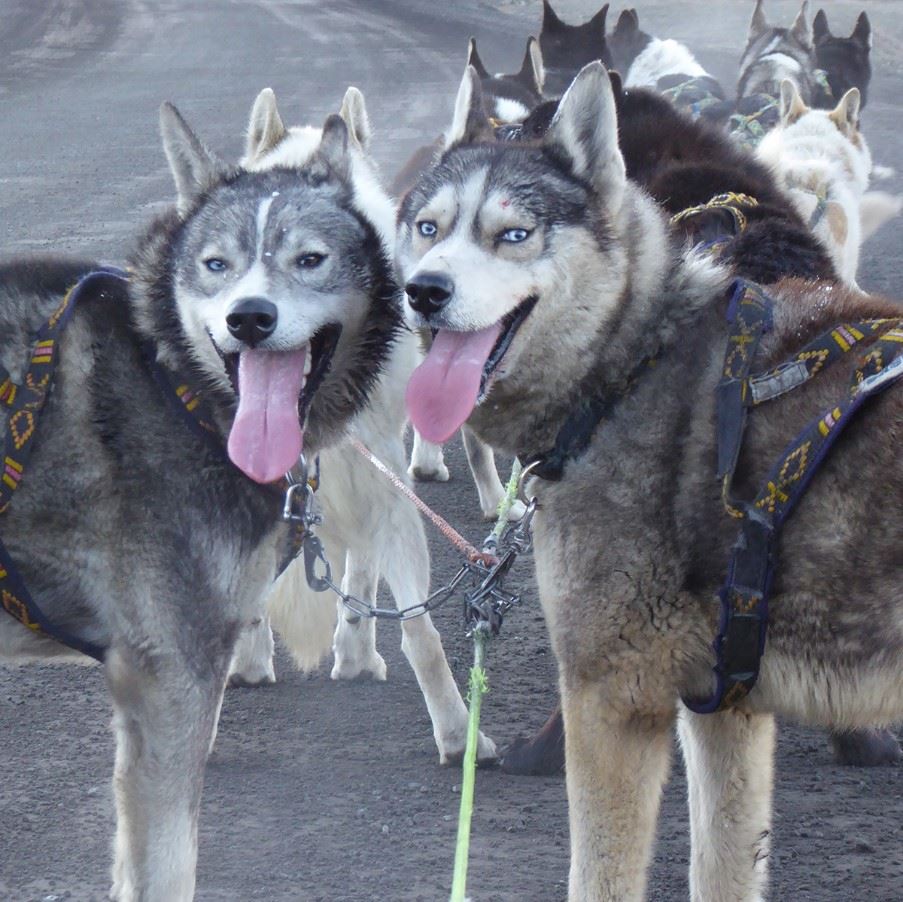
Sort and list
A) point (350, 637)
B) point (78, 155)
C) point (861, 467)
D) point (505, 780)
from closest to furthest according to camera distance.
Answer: point (861, 467)
point (505, 780)
point (350, 637)
point (78, 155)

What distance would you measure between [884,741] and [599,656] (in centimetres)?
172

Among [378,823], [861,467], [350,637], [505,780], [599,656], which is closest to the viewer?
[861,467]

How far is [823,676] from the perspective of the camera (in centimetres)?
276

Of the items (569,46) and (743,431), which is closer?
(743,431)

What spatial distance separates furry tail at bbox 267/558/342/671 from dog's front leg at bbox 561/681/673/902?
58.6 inches

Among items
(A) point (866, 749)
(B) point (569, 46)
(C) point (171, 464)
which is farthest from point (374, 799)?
(B) point (569, 46)

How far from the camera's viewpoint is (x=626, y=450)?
9.65 ft

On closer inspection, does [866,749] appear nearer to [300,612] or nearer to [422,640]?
[422,640]

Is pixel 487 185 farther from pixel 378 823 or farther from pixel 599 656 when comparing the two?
pixel 378 823

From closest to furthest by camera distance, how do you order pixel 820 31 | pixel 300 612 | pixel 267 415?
pixel 267 415 < pixel 300 612 < pixel 820 31

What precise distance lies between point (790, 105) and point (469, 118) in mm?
4650

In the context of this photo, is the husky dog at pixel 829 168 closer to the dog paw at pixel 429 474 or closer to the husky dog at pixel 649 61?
the dog paw at pixel 429 474

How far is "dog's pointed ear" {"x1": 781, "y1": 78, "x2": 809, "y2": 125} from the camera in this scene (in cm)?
747

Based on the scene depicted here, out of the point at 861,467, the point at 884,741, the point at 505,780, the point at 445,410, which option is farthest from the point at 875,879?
the point at 445,410
